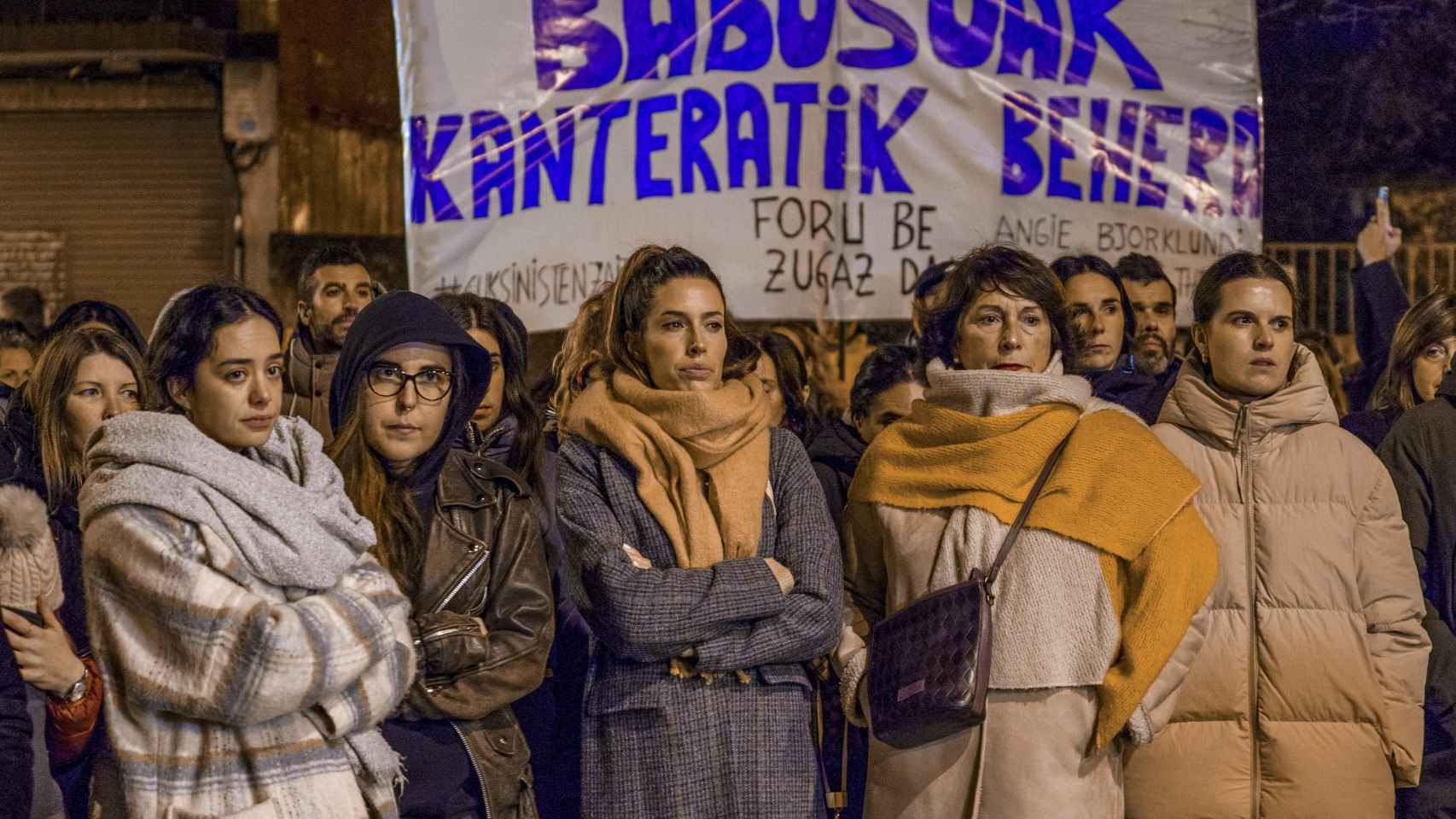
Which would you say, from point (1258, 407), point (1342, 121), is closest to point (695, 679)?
point (1258, 407)

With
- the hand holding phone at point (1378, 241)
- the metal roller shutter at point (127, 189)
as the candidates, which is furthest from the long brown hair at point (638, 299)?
the metal roller shutter at point (127, 189)

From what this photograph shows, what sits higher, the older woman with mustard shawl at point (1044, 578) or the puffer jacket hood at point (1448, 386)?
the puffer jacket hood at point (1448, 386)

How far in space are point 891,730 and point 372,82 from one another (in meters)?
10.2

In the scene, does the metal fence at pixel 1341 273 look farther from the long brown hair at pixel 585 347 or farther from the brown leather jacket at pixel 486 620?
the brown leather jacket at pixel 486 620

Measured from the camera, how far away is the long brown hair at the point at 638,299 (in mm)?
4430

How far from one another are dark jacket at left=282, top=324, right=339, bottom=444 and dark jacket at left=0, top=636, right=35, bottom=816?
163cm

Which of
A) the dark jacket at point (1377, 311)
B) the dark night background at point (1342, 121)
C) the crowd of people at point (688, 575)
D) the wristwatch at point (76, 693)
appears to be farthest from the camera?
the dark night background at point (1342, 121)

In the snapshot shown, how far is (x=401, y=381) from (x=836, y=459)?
1.66m

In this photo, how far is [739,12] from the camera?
265 inches

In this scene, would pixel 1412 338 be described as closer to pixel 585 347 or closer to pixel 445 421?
pixel 585 347

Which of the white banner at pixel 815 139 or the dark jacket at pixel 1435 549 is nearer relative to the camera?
the dark jacket at pixel 1435 549

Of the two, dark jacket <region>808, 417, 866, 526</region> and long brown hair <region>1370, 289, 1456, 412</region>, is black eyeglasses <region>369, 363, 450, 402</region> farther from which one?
long brown hair <region>1370, 289, 1456, 412</region>

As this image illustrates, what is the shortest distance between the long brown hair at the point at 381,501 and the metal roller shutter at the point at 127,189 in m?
8.89

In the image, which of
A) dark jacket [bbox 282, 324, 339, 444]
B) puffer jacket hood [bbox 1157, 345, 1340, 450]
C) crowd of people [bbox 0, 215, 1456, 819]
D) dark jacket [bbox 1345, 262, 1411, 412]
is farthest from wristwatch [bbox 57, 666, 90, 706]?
dark jacket [bbox 1345, 262, 1411, 412]
